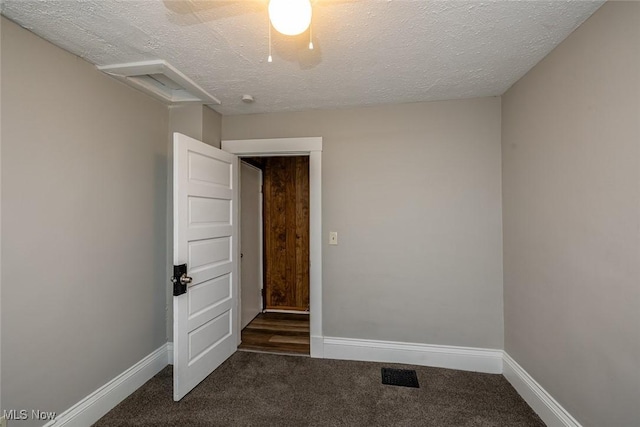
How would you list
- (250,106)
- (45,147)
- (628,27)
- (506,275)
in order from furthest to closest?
(250,106), (506,275), (45,147), (628,27)

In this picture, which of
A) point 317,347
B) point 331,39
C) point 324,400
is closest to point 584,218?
point 331,39

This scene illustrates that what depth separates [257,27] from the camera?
4.85 ft

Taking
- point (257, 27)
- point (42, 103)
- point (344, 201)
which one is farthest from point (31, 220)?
point (344, 201)

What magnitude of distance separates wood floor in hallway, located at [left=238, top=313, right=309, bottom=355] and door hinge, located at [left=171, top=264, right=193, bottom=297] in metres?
1.20

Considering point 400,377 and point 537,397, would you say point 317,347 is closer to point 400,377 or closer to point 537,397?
point 400,377

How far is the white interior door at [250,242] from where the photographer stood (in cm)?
341

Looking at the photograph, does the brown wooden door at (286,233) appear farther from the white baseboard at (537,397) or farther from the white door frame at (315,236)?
the white baseboard at (537,397)

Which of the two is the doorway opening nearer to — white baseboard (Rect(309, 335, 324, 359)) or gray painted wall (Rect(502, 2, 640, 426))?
white baseboard (Rect(309, 335, 324, 359))

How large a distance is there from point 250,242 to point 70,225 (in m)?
2.09

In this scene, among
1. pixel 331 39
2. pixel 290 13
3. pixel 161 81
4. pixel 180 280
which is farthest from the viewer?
pixel 161 81

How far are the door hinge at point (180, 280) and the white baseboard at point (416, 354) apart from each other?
1.38 meters

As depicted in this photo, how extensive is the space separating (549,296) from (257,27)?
2365 millimetres

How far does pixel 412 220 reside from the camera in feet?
8.25

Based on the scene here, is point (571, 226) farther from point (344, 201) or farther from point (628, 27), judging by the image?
point (344, 201)
